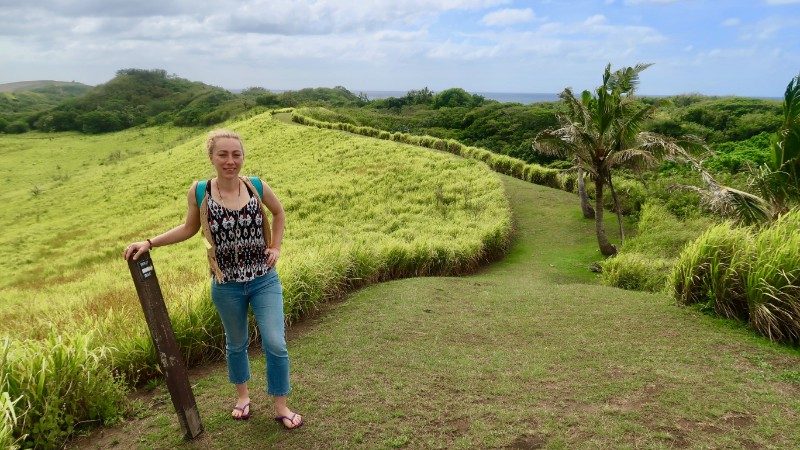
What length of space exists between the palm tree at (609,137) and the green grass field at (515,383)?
6.35 m

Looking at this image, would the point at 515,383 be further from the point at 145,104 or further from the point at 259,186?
the point at 145,104

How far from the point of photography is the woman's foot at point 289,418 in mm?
3547

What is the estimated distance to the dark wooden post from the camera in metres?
3.13

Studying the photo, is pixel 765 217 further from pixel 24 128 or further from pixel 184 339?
pixel 24 128

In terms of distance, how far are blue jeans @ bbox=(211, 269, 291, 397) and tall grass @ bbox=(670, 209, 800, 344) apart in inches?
175

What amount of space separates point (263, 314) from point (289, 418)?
822mm

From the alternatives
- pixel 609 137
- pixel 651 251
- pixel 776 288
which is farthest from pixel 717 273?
pixel 609 137

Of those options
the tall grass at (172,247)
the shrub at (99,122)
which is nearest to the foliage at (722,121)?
the tall grass at (172,247)

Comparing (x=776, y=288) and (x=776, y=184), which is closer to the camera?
(x=776, y=288)

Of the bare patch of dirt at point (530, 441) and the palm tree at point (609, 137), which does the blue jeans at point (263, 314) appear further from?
the palm tree at point (609, 137)

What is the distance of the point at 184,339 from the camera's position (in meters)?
4.84

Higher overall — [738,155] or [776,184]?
[776,184]

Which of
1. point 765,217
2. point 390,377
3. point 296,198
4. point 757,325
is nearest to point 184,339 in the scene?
point 390,377

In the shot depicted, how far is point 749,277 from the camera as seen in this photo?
17.1 feet
